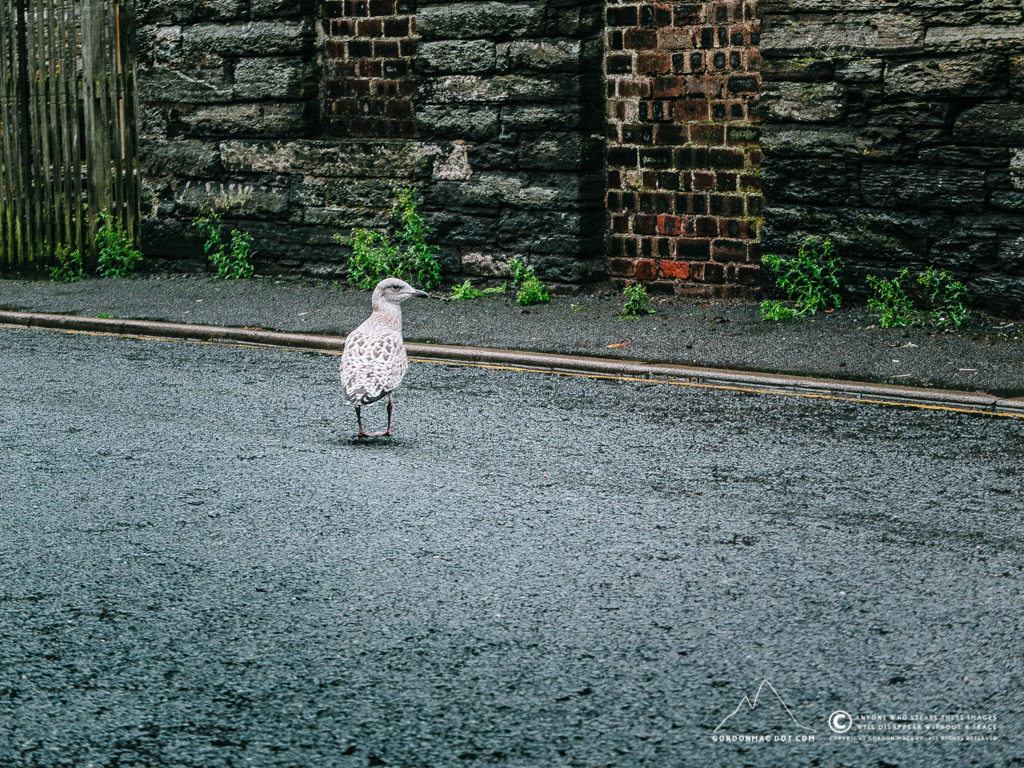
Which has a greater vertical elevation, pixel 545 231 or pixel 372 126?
pixel 372 126

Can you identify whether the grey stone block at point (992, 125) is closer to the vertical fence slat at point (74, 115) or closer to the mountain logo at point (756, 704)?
the mountain logo at point (756, 704)

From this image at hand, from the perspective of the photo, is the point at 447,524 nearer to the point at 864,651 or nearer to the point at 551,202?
the point at 864,651

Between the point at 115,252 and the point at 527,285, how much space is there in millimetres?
5134

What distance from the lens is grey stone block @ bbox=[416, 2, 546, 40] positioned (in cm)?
1060

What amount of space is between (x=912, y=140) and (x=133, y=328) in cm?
645

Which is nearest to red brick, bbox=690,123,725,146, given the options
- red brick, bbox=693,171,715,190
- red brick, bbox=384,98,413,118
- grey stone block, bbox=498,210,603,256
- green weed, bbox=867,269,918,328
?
red brick, bbox=693,171,715,190

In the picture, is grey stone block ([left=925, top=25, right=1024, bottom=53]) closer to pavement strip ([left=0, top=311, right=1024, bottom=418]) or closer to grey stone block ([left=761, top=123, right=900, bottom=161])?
grey stone block ([left=761, top=123, right=900, bottom=161])

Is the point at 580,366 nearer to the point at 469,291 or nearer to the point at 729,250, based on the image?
the point at 729,250

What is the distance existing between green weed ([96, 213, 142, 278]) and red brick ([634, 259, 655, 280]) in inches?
224

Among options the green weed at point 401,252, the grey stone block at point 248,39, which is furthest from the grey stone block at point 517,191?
the grey stone block at point 248,39

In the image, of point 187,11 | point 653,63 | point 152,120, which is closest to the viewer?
point 653,63

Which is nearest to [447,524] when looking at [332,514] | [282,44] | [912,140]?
[332,514]

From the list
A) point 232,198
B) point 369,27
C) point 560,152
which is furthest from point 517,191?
point 232,198

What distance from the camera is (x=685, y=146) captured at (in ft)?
34.2
